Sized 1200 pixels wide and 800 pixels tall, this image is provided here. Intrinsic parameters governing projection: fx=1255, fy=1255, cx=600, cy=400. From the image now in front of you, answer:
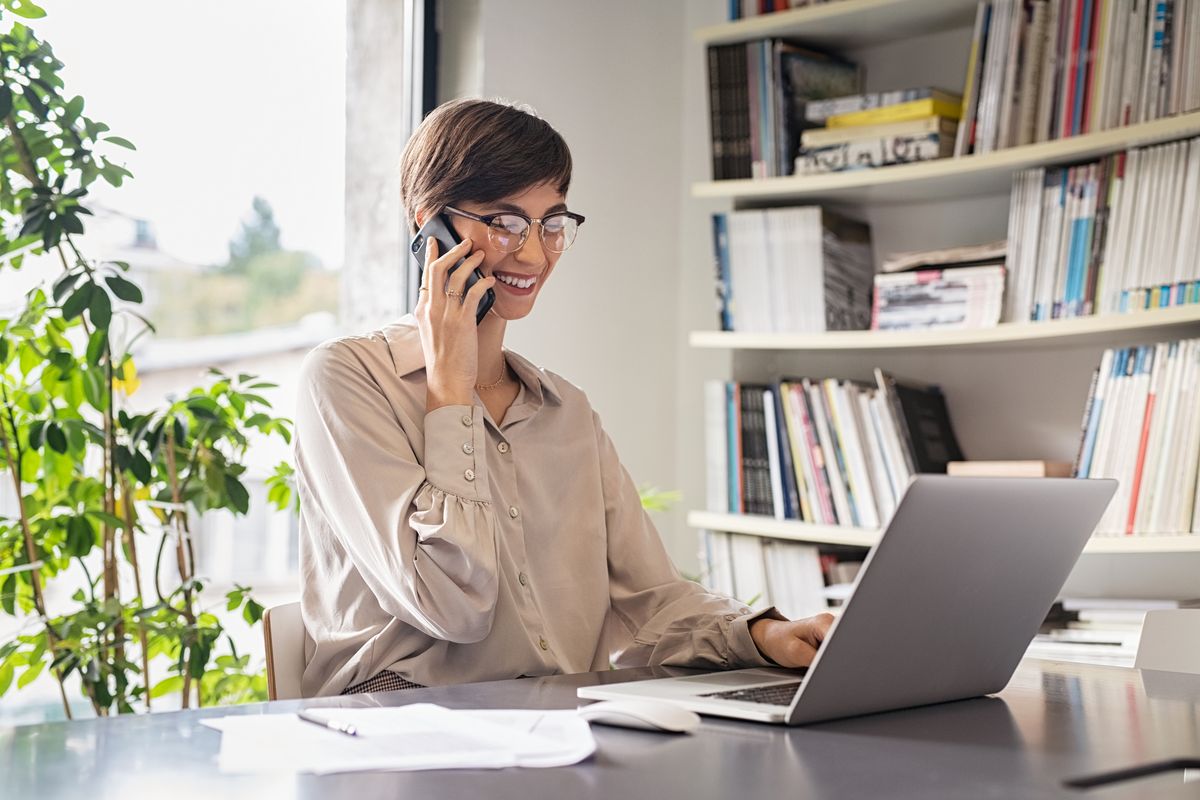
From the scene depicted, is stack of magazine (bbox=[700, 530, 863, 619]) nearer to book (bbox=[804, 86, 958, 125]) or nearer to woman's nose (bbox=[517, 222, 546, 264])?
book (bbox=[804, 86, 958, 125])

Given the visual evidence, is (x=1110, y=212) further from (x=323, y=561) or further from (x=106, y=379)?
(x=106, y=379)

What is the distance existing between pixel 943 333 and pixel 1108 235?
369 mm

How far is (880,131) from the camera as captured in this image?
2732 millimetres

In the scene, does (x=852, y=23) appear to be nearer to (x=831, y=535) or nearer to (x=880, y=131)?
(x=880, y=131)

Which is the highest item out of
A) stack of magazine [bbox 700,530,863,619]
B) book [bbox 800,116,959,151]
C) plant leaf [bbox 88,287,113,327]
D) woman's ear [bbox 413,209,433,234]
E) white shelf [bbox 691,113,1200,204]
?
book [bbox 800,116,959,151]

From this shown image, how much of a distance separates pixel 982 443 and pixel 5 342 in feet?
6.50

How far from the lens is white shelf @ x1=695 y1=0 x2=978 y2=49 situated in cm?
275

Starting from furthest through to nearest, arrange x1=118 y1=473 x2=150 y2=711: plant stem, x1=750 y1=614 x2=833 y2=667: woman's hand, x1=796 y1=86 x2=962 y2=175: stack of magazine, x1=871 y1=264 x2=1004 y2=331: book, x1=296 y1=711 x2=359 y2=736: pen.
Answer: x1=796 y1=86 x2=962 y2=175: stack of magazine, x1=871 y1=264 x2=1004 y2=331: book, x1=118 y1=473 x2=150 y2=711: plant stem, x1=750 y1=614 x2=833 y2=667: woman's hand, x1=296 y1=711 x2=359 y2=736: pen

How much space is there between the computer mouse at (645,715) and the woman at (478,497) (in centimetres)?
42

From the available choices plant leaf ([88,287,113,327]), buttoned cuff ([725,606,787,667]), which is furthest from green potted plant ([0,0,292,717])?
buttoned cuff ([725,606,787,667])

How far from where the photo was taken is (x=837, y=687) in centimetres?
105

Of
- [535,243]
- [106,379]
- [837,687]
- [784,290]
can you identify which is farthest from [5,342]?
[784,290]

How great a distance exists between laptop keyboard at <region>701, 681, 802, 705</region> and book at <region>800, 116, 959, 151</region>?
173 centimetres

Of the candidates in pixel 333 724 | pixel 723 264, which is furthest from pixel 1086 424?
pixel 333 724
